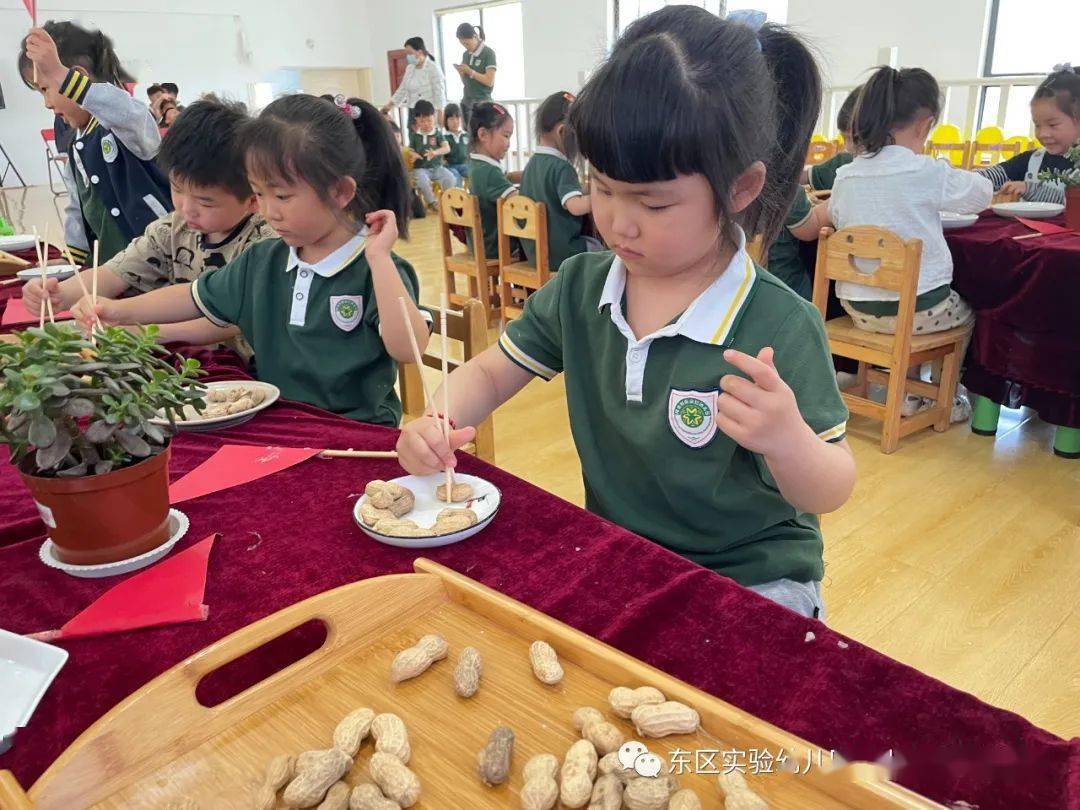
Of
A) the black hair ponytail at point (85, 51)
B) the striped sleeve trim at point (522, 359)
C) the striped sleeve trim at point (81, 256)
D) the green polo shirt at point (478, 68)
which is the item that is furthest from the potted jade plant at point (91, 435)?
the green polo shirt at point (478, 68)

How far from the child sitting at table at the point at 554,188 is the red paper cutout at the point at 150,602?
3.14 metres

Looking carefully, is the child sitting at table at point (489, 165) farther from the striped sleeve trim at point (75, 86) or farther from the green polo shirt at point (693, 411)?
the green polo shirt at point (693, 411)

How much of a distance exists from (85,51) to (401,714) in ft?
8.95

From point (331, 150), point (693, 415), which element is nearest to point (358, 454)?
point (693, 415)

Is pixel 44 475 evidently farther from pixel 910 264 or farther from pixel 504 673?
pixel 910 264

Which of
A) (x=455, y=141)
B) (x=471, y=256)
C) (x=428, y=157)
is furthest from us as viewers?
(x=455, y=141)

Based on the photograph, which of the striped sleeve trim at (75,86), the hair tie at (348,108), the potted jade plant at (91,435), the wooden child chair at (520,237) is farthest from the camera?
the wooden child chair at (520,237)

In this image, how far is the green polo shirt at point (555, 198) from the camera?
12.4 feet

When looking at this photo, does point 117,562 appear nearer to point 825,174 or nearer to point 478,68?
point 825,174

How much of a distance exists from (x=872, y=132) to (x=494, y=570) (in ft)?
7.70

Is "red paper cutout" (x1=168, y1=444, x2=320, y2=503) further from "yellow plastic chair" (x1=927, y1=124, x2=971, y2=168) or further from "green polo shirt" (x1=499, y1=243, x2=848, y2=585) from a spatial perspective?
"yellow plastic chair" (x1=927, y1=124, x2=971, y2=168)

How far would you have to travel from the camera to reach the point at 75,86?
88.9 inches

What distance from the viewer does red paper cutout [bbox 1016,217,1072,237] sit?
2475 mm

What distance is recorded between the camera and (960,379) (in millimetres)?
2824
